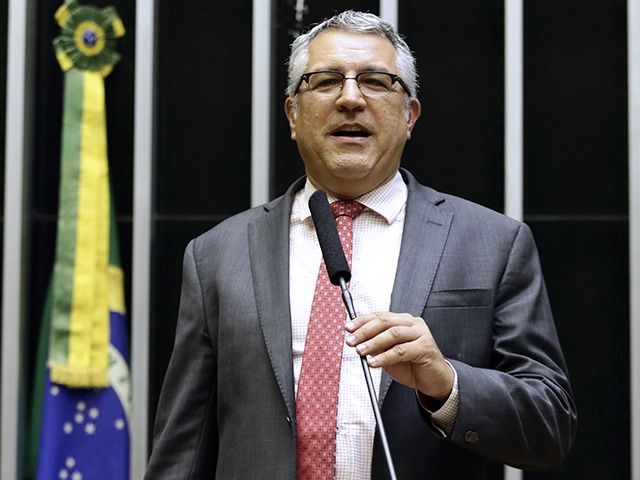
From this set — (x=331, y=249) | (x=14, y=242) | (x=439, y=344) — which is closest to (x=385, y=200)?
(x=439, y=344)

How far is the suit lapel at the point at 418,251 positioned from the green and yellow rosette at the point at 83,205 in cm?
188

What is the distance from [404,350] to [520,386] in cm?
41

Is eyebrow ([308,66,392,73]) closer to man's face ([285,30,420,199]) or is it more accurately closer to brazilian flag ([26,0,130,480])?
man's face ([285,30,420,199])

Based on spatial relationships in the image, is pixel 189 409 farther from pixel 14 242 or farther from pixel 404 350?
pixel 14 242

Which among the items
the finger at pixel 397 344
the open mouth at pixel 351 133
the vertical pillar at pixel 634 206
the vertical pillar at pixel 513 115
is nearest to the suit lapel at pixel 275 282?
the open mouth at pixel 351 133

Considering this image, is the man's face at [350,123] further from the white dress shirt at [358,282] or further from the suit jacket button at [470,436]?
the suit jacket button at [470,436]

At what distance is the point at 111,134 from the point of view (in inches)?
168

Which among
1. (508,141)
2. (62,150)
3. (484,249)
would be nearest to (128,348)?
(62,150)

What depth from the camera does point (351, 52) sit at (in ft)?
8.57

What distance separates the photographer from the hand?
1.89 metres

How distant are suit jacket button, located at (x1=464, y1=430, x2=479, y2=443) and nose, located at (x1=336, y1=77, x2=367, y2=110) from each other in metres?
0.83

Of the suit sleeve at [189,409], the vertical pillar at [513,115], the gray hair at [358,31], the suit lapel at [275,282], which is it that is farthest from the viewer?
the vertical pillar at [513,115]

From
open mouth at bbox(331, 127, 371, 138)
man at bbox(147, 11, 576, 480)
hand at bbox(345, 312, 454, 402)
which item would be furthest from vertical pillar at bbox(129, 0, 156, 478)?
hand at bbox(345, 312, 454, 402)

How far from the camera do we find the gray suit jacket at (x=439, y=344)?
226 centimetres
